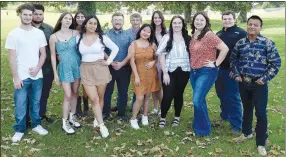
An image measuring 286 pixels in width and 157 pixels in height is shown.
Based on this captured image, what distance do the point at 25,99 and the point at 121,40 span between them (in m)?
2.10

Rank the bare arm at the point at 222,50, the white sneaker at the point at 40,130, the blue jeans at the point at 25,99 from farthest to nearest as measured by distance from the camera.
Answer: the white sneaker at the point at 40,130
the blue jeans at the point at 25,99
the bare arm at the point at 222,50

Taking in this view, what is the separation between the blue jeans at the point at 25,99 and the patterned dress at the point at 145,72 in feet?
5.97

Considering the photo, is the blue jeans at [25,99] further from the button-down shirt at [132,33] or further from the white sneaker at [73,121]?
the button-down shirt at [132,33]

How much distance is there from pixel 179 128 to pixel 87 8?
11.2 metres

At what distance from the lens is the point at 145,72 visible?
7.41 metres

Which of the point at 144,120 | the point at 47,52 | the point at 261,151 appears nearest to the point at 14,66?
the point at 47,52

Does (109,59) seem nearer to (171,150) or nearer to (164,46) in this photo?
(164,46)

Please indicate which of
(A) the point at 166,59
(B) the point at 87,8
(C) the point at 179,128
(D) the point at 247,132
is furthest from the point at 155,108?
(B) the point at 87,8

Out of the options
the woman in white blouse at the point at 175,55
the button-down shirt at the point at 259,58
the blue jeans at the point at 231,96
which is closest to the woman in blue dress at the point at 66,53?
the woman in white blouse at the point at 175,55

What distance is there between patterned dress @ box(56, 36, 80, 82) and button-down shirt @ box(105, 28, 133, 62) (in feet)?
2.51

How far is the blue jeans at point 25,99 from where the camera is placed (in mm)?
6832

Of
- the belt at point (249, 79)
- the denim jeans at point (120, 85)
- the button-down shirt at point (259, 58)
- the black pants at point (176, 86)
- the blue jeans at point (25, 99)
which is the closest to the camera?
the button-down shirt at point (259, 58)

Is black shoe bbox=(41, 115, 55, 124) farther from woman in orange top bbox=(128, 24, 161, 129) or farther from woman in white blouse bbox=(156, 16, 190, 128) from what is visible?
woman in white blouse bbox=(156, 16, 190, 128)

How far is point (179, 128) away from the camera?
25.2 ft
